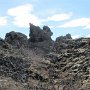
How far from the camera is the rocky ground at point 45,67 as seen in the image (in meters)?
18.2

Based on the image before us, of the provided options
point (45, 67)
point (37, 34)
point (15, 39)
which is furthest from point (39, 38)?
point (45, 67)

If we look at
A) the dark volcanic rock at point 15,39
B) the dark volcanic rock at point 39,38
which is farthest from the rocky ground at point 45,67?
the dark volcanic rock at point 39,38

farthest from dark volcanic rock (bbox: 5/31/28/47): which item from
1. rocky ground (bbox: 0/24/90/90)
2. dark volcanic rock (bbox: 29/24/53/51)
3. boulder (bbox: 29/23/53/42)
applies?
boulder (bbox: 29/23/53/42)

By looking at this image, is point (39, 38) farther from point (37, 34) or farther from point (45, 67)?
point (45, 67)

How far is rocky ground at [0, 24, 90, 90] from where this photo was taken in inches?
716

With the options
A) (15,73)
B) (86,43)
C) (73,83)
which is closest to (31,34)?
(86,43)

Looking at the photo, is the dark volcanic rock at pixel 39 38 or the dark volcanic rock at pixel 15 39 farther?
the dark volcanic rock at pixel 39 38

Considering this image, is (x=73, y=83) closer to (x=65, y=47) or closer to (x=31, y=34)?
(x=65, y=47)

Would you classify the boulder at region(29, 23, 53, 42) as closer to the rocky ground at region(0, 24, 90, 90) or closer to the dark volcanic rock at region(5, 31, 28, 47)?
the rocky ground at region(0, 24, 90, 90)

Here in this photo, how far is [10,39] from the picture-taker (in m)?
28.5

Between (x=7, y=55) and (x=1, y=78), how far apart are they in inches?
130

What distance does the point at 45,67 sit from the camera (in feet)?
74.0

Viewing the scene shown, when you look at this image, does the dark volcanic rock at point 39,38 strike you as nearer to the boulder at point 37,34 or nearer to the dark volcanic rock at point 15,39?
the boulder at point 37,34

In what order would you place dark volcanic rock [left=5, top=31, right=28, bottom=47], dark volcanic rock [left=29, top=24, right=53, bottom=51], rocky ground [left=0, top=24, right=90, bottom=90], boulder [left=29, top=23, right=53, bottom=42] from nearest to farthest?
1. rocky ground [left=0, top=24, right=90, bottom=90]
2. dark volcanic rock [left=5, top=31, right=28, bottom=47]
3. dark volcanic rock [left=29, top=24, right=53, bottom=51]
4. boulder [left=29, top=23, right=53, bottom=42]
